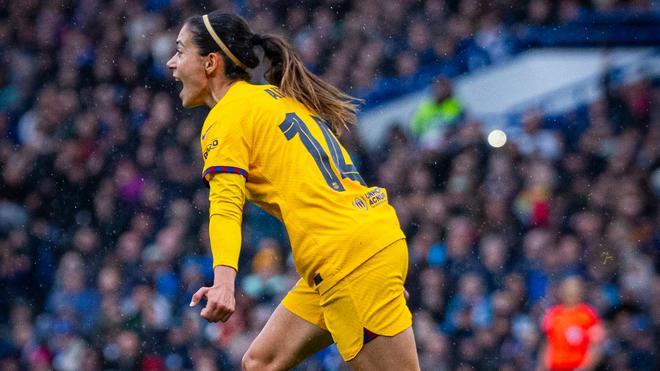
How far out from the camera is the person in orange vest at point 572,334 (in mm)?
8414

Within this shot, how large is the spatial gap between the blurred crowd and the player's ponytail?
4.34 m

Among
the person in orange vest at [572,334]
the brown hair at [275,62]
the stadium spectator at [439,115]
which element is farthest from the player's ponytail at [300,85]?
the stadium spectator at [439,115]

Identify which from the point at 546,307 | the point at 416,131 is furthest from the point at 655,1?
the point at 546,307

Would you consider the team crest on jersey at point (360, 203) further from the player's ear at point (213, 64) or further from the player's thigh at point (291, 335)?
the player's ear at point (213, 64)

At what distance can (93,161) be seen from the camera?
12438 millimetres

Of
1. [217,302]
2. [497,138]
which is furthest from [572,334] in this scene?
[217,302]

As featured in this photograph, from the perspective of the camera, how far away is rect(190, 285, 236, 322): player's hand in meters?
3.91

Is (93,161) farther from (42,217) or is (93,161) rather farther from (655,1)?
(655,1)

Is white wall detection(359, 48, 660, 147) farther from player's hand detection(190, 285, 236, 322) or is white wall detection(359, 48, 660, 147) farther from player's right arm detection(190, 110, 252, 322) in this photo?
player's hand detection(190, 285, 236, 322)

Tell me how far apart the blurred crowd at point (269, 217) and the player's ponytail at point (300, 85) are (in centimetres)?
434

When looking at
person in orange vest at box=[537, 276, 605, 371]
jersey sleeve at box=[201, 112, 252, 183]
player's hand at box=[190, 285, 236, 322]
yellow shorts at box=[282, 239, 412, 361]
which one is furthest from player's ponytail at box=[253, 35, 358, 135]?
person in orange vest at box=[537, 276, 605, 371]

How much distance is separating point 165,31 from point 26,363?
15.8 feet

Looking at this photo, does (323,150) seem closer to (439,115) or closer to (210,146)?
(210,146)

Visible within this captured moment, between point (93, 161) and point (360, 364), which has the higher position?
point (360, 364)
